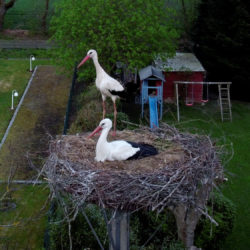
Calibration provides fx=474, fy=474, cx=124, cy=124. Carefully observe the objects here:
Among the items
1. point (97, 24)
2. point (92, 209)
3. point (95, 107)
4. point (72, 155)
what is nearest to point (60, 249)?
point (92, 209)

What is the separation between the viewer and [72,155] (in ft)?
26.3

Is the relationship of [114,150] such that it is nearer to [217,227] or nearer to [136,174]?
[136,174]

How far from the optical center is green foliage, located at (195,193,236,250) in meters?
10.9

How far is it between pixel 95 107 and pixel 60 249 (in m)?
5.76

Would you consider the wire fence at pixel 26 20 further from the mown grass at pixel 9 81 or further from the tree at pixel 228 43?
the tree at pixel 228 43

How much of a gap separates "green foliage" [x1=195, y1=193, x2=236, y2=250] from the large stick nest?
9.63 feet

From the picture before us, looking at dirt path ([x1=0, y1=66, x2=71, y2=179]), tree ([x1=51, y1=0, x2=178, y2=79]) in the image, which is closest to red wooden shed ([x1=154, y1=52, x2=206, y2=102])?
tree ([x1=51, y1=0, x2=178, y2=79])

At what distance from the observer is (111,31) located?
61.0ft

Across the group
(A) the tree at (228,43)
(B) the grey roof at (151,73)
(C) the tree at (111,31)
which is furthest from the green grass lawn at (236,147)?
(C) the tree at (111,31)

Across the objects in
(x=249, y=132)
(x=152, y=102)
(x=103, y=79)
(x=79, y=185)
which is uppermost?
(x=103, y=79)

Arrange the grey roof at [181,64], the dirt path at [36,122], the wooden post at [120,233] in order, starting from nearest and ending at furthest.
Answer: the wooden post at [120,233] < the dirt path at [36,122] < the grey roof at [181,64]

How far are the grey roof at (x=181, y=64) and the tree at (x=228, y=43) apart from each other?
3.12 ft

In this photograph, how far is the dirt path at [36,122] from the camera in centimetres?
1592

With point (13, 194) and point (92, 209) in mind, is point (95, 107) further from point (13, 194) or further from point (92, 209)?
point (92, 209)
